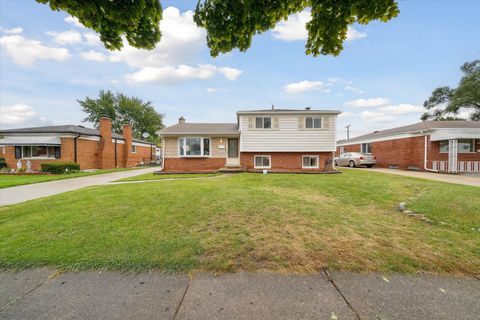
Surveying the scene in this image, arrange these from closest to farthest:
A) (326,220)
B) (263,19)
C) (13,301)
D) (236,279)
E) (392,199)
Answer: (13,301)
(236,279)
(263,19)
(326,220)
(392,199)

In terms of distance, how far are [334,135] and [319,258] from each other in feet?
44.5

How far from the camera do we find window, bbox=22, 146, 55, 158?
1845 cm

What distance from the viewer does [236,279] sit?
2551mm

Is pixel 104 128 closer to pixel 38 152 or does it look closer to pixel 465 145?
pixel 38 152

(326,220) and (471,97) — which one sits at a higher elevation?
(471,97)

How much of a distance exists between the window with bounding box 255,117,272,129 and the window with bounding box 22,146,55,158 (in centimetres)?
1884

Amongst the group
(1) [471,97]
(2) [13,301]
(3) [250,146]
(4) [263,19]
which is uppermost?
(1) [471,97]

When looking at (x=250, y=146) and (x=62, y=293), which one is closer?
(x=62, y=293)

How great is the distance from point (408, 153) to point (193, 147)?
18938 mm

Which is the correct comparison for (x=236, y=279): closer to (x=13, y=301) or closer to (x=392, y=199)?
(x=13, y=301)

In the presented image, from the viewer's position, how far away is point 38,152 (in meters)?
18.5

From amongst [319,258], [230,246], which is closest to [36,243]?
[230,246]

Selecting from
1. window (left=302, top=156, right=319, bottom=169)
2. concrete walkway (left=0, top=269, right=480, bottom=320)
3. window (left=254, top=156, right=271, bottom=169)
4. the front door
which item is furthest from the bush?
window (left=302, top=156, right=319, bottom=169)

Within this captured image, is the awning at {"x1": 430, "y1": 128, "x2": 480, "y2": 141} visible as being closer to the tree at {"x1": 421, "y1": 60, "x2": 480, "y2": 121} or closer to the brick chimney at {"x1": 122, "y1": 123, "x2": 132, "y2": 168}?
the tree at {"x1": 421, "y1": 60, "x2": 480, "y2": 121}
